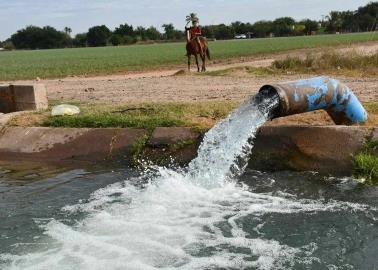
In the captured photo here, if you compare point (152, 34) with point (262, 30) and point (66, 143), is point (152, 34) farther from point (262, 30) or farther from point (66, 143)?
point (66, 143)

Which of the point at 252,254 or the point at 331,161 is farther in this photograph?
the point at 331,161

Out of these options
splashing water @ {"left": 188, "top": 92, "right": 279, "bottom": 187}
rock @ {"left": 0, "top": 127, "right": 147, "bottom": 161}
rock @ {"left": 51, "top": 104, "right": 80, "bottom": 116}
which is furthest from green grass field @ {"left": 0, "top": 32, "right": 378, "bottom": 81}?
splashing water @ {"left": 188, "top": 92, "right": 279, "bottom": 187}

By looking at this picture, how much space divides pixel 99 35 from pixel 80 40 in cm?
1088

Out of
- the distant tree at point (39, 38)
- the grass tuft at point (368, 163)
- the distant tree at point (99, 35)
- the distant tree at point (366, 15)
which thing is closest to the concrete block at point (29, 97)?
the grass tuft at point (368, 163)

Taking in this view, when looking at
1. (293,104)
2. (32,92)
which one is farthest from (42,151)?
(293,104)

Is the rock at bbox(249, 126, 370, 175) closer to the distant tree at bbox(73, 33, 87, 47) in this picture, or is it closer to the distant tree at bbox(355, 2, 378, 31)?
the distant tree at bbox(355, 2, 378, 31)

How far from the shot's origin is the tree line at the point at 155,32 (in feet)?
420

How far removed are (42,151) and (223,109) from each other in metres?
2.94

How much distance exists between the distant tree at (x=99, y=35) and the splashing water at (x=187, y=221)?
12816 cm

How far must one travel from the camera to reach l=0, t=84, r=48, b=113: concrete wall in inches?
415

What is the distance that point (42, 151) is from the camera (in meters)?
8.57

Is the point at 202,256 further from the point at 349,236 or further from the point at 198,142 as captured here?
the point at 198,142

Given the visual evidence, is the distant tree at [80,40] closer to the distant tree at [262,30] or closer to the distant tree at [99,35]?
the distant tree at [99,35]

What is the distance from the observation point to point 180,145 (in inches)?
306
